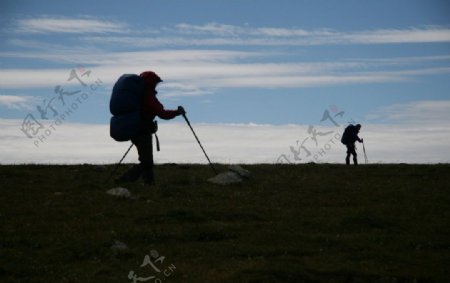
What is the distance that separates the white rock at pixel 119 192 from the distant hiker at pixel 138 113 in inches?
88.5

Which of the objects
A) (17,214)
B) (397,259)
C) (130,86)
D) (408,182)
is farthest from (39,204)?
(408,182)

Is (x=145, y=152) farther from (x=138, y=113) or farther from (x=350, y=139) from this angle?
(x=350, y=139)

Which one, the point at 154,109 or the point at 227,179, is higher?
the point at 154,109

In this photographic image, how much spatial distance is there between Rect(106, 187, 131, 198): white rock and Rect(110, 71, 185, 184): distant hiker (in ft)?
7.37

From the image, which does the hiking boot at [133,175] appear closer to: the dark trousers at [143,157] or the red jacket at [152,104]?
the dark trousers at [143,157]

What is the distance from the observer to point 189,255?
1527cm

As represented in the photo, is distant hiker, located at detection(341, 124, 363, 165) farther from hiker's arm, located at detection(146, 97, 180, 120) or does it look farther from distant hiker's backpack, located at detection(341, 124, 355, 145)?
hiker's arm, located at detection(146, 97, 180, 120)

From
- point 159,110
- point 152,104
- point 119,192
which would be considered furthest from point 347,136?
point 119,192

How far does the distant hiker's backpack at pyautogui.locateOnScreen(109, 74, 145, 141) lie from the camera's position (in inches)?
953

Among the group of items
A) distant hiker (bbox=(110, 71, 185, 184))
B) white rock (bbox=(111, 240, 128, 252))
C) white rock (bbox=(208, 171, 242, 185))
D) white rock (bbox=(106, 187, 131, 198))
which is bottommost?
white rock (bbox=(111, 240, 128, 252))

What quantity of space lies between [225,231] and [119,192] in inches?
237

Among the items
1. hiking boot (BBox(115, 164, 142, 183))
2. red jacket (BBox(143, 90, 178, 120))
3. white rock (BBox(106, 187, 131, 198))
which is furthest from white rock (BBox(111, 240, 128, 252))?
red jacket (BBox(143, 90, 178, 120))

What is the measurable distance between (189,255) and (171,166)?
19.1 meters

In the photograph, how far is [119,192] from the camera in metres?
22.2
